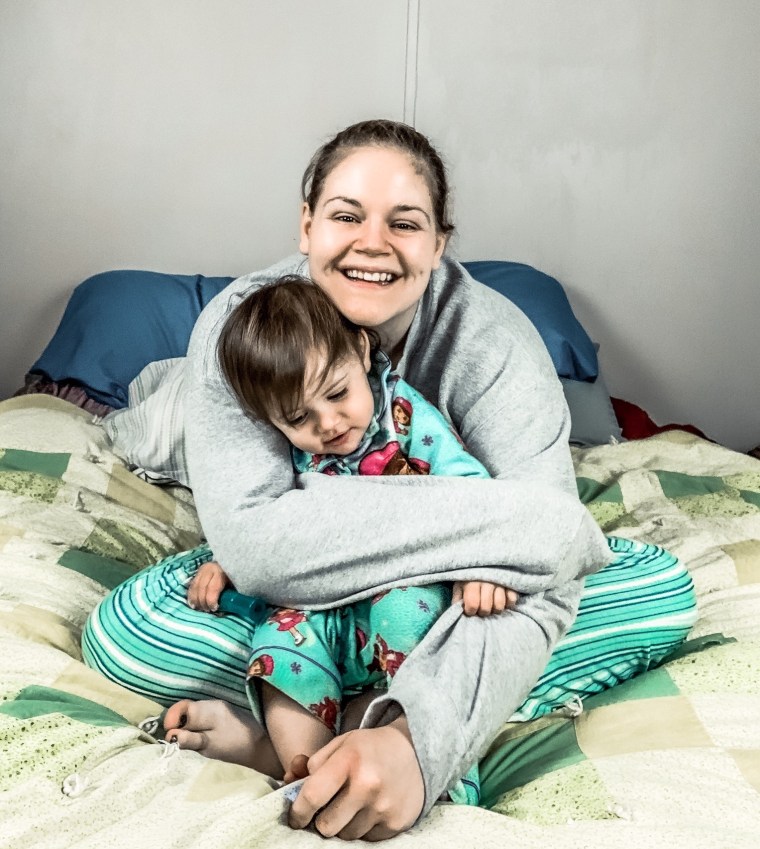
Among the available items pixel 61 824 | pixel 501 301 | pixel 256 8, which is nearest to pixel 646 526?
pixel 501 301

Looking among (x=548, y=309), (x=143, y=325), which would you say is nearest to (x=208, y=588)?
(x=143, y=325)

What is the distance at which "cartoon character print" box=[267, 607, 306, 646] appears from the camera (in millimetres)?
1181

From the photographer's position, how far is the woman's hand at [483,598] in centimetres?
116

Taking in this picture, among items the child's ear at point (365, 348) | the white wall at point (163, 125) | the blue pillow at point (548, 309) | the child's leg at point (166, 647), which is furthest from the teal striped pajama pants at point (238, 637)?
the white wall at point (163, 125)

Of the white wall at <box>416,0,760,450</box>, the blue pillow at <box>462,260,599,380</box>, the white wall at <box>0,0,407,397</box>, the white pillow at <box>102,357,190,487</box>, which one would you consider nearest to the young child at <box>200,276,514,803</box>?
the white pillow at <box>102,357,190,487</box>

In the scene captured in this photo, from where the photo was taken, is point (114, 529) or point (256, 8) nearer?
point (114, 529)

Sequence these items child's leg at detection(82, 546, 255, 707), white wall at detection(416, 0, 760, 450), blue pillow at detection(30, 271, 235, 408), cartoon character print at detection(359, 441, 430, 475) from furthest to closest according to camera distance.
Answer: white wall at detection(416, 0, 760, 450), blue pillow at detection(30, 271, 235, 408), cartoon character print at detection(359, 441, 430, 475), child's leg at detection(82, 546, 255, 707)

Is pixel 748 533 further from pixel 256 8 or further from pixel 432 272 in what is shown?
pixel 256 8

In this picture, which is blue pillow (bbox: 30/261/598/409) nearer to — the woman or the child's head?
the woman

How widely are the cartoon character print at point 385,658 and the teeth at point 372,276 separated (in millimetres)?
500

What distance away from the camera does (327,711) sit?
1129 mm

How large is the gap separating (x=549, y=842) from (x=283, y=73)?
215 cm

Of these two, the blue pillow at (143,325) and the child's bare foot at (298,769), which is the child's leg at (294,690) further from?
the blue pillow at (143,325)

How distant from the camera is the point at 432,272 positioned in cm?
158
